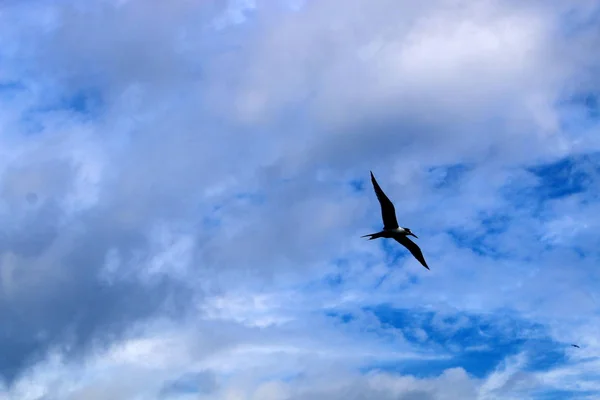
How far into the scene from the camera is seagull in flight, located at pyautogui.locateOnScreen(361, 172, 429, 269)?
14162cm

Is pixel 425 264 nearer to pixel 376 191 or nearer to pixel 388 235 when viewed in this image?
pixel 388 235

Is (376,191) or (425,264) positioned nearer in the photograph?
(376,191)

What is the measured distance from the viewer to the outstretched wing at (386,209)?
14025 centimetres

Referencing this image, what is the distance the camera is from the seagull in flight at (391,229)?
465ft

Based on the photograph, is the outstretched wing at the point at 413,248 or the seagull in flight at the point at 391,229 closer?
the seagull in flight at the point at 391,229

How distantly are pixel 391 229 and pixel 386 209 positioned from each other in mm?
6006

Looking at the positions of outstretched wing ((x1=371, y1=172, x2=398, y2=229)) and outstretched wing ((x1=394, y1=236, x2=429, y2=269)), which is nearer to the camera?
outstretched wing ((x1=371, y1=172, x2=398, y2=229))

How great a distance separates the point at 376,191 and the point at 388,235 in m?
12.8

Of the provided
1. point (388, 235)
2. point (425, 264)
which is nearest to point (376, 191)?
point (388, 235)

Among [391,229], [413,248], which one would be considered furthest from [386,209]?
[413,248]

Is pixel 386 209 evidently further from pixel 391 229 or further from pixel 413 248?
pixel 413 248

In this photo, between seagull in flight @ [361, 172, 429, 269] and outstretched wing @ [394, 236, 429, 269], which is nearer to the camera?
seagull in flight @ [361, 172, 429, 269]

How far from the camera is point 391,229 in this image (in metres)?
148

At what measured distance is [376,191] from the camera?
140750 millimetres
